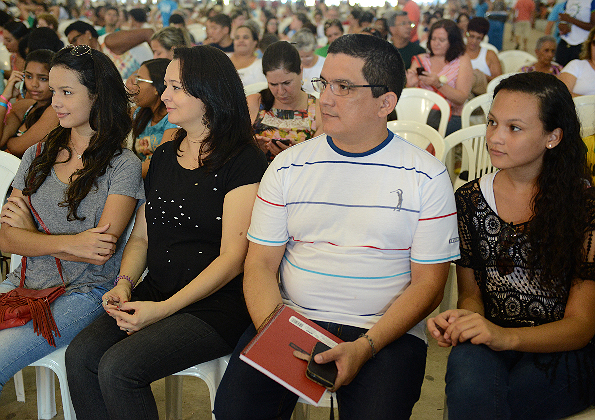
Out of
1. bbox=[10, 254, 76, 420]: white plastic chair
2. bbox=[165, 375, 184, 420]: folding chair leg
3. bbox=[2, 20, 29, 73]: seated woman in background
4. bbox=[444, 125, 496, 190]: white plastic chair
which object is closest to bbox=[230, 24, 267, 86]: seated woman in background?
bbox=[2, 20, 29, 73]: seated woman in background

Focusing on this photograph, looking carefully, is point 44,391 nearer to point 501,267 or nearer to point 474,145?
point 501,267

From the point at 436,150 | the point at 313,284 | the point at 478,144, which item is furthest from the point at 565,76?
the point at 313,284


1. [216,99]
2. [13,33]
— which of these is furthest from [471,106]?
[13,33]

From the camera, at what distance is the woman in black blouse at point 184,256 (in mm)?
1532

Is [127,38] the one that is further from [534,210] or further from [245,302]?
[534,210]

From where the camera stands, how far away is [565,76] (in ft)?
12.5

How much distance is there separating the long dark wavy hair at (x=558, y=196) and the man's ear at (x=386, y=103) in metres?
0.34

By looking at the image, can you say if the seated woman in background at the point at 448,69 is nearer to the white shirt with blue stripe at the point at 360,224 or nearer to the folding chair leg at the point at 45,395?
the white shirt with blue stripe at the point at 360,224

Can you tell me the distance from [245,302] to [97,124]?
0.88m

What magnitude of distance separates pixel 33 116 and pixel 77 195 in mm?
1283

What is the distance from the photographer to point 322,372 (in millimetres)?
1323

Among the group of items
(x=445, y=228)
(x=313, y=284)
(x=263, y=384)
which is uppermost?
(x=445, y=228)

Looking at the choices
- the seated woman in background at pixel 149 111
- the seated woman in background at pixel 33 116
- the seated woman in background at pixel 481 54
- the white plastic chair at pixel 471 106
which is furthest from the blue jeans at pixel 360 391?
the seated woman in background at pixel 481 54

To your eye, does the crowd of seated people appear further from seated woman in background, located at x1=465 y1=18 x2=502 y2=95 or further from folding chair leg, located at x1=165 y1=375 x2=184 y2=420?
seated woman in background, located at x1=465 y1=18 x2=502 y2=95
